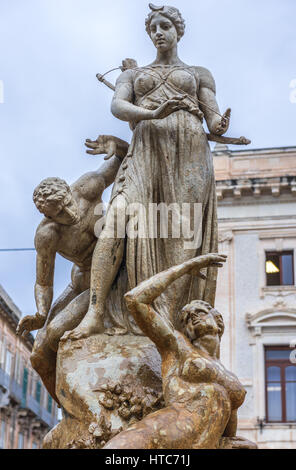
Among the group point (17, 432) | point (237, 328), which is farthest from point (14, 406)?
point (237, 328)

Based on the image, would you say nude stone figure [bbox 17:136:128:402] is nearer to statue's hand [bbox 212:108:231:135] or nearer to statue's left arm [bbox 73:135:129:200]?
statue's left arm [bbox 73:135:129:200]

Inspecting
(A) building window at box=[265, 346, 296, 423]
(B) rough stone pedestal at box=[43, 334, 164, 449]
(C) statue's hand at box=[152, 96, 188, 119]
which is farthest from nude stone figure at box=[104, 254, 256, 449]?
(A) building window at box=[265, 346, 296, 423]

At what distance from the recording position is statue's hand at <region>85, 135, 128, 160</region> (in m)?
6.79

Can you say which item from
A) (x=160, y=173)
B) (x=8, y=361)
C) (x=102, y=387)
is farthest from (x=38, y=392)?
(x=102, y=387)

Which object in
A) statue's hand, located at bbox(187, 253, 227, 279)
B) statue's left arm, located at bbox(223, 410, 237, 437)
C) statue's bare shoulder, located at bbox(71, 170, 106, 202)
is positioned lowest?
statue's left arm, located at bbox(223, 410, 237, 437)

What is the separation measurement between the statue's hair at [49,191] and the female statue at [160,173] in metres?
0.37

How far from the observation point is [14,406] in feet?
160

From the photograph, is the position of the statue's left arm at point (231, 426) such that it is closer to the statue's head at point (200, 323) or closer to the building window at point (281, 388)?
the statue's head at point (200, 323)

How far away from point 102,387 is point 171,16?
297 centimetres

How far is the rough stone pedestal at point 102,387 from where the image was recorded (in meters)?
5.41

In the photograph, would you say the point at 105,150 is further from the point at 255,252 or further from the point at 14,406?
the point at 14,406

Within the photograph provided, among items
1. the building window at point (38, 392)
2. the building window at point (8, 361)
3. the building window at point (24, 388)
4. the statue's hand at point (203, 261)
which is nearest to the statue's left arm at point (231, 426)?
the statue's hand at point (203, 261)

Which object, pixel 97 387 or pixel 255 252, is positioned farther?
pixel 255 252
